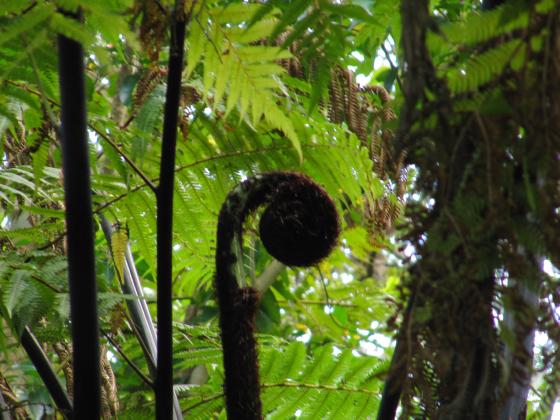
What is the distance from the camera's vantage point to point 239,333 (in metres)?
1.15

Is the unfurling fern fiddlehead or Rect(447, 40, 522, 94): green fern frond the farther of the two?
the unfurling fern fiddlehead

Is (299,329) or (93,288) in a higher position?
(299,329)

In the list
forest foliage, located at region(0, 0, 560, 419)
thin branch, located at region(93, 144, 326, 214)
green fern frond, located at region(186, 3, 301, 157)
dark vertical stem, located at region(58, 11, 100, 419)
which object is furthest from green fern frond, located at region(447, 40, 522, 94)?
thin branch, located at region(93, 144, 326, 214)

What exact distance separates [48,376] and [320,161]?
32.3 inches

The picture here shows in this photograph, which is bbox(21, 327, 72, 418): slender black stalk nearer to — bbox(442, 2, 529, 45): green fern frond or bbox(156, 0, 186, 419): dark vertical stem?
bbox(156, 0, 186, 419): dark vertical stem

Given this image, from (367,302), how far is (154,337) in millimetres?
1988

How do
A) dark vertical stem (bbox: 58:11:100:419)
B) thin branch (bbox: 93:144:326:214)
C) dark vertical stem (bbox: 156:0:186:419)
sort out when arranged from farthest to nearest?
thin branch (bbox: 93:144:326:214) → dark vertical stem (bbox: 156:0:186:419) → dark vertical stem (bbox: 58:11:100:419)

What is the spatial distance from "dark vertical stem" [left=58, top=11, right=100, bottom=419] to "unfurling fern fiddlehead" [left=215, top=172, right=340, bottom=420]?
20cm

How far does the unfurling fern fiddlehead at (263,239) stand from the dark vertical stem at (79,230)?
0.20 m

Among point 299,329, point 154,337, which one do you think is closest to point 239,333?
point 154,337

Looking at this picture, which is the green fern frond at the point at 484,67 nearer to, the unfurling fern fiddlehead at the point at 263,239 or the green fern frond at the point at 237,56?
the unfurling fern fiddlehead at the point at 263,239

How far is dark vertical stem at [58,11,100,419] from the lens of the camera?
95cm

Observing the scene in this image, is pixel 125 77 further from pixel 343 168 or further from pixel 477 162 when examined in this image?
pixel 477 162

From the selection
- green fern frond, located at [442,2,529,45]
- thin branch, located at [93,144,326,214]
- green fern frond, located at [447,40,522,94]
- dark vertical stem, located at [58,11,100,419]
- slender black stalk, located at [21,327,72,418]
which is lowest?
slender black stalk, located at [21,327,72,418]
